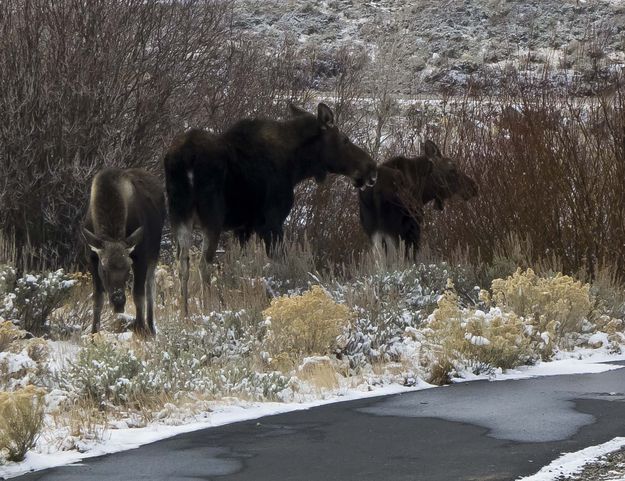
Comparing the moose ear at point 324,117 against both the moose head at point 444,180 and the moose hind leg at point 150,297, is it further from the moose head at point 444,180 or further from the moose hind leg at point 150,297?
the moose hind leg at point 150,297

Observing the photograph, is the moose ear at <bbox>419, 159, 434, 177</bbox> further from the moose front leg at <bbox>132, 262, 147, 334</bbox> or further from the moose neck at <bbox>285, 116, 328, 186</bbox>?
the moose front leg at <bbox>132, 262, 147, 334</bbox>

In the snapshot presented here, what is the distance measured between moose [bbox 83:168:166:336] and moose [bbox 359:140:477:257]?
400 centimetres

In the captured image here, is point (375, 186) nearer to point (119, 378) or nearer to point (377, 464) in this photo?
point (119, 378)

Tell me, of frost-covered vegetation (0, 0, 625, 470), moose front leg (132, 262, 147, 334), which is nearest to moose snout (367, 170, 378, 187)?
frost-covered vegetation (0, 0, 625, 470)

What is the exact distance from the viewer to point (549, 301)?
12.3m

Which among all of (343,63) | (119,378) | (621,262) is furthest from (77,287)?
(343,63)

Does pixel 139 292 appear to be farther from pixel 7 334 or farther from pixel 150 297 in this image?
pixel 7 334

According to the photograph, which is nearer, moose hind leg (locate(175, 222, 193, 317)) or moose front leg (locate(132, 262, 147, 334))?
moose front leg (locate(132, 262, 147, 334))

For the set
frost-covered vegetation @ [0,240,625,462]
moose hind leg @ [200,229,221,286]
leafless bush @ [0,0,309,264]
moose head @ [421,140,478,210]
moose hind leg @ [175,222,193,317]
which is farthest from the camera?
moose head @ [421,140,478,210]

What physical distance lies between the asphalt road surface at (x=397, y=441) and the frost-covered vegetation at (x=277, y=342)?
0.52 meters

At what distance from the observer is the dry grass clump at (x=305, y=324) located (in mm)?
11000

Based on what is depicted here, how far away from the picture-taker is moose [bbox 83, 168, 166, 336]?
11250 mm

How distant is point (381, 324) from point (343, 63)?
12541 mm

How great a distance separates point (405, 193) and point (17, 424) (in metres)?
8.64
